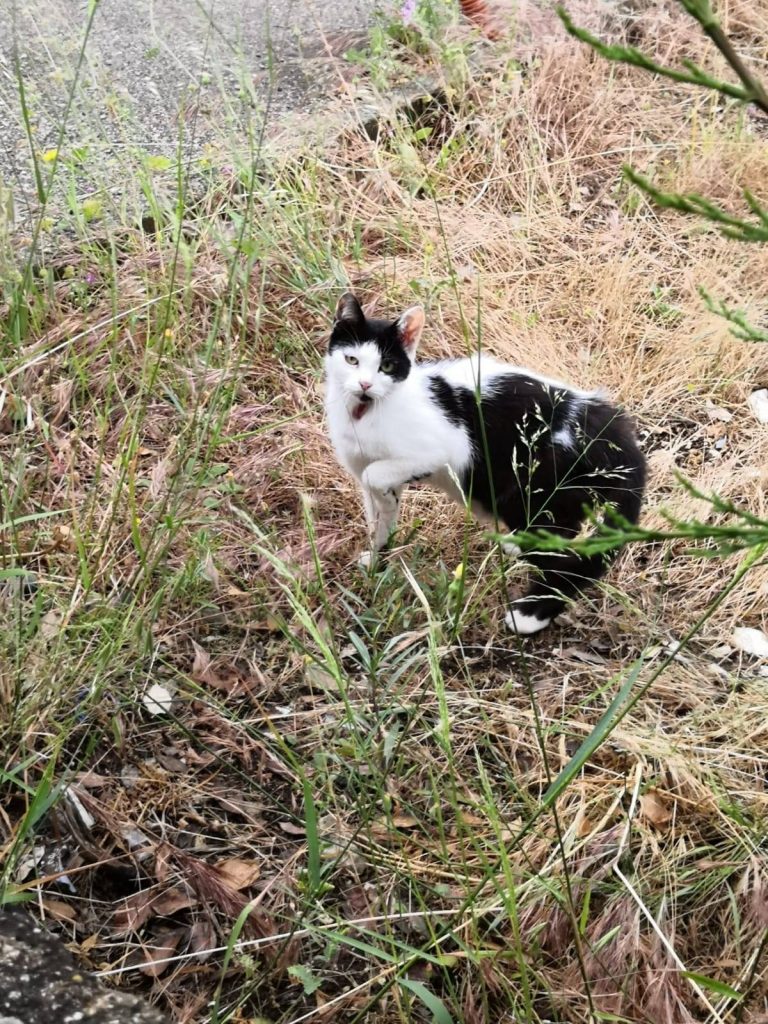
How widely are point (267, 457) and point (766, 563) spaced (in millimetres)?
1221

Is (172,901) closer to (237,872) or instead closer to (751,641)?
(237,872)

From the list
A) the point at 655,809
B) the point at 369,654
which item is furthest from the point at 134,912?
the point at 655,809

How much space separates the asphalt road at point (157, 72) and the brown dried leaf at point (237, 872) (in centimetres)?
195

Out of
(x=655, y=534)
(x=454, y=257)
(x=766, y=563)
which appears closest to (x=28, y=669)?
(x=655, y=534)

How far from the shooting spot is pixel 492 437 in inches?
92.7

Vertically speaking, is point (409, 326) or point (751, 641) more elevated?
point (409, 326)

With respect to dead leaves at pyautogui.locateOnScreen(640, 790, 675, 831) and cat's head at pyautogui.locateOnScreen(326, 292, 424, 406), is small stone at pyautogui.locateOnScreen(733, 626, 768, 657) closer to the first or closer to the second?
dead leaves at pyautogui.locateOnScreen(640, 790, 675, 831)

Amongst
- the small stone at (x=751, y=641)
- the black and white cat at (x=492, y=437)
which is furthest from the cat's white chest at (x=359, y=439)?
the small stone at (x=751, y=641)

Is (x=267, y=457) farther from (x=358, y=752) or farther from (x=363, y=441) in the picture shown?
(x=358, y=752)

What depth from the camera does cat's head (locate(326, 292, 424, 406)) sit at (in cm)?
232

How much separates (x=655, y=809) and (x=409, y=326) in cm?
114

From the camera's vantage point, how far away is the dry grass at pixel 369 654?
5.59 feet

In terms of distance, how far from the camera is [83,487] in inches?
98.9

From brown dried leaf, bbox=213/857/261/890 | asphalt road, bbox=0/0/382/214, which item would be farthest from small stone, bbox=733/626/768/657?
asphalt road, bbox=0/0/382/214
